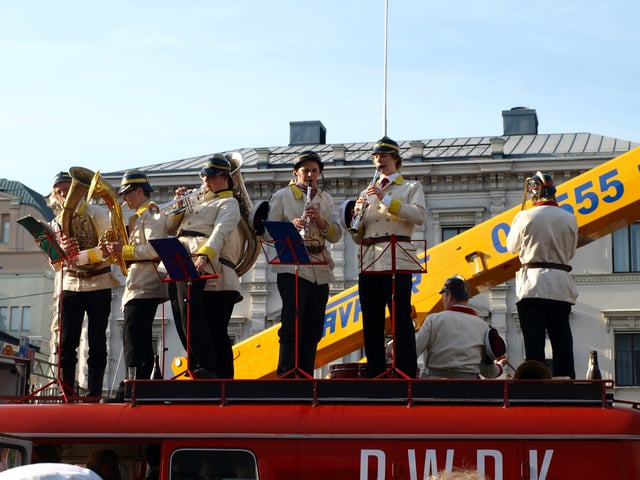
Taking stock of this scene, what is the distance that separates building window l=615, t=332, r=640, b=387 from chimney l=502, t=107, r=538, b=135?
9836 millimetres

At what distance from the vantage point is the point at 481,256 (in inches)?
448

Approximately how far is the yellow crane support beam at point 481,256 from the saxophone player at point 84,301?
2547 millimetres

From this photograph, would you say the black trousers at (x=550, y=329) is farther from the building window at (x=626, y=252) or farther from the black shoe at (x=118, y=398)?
the building window at (x=626, y=252)

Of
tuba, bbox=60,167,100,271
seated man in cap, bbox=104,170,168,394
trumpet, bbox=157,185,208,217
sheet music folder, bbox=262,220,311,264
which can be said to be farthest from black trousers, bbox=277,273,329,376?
tuba, bbox=60,167,100,271

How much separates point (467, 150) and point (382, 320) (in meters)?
31.5

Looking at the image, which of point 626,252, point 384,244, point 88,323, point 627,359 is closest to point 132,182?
point 88,323

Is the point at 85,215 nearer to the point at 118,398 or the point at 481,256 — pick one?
the point at 118,398

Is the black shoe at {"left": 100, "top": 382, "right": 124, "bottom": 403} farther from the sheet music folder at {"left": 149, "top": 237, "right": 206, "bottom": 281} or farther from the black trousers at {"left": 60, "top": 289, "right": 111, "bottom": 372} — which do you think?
the black trousers at {"left": 60, "top": 289, "right": 111, "bottom": 372}

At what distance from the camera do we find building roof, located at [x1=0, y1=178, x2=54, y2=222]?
69.7 metres

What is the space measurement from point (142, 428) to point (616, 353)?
99.1 feet

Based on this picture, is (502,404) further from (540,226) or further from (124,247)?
(124,247)

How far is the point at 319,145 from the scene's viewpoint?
1752 inches

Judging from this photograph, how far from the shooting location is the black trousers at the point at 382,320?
29.6 feet

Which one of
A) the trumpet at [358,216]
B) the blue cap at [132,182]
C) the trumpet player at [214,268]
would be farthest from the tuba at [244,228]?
the trumpet at [358,216]
